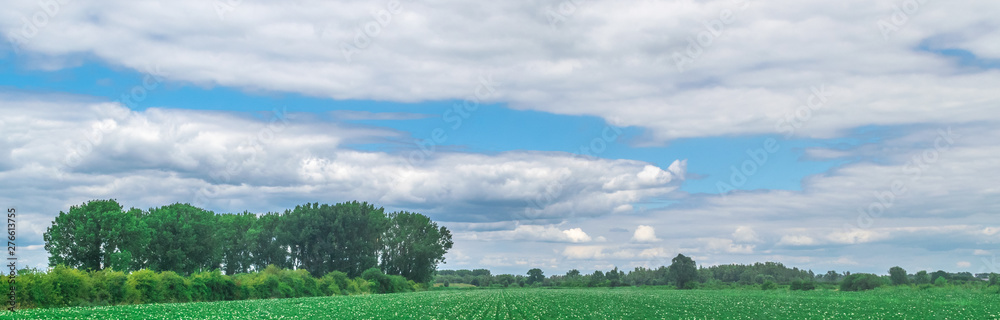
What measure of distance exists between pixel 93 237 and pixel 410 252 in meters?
82.7

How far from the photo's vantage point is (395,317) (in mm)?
45812

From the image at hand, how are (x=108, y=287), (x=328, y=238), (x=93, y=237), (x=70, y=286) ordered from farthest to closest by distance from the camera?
(x=328, y=238), (x=93, y=237), (x=108, y=287), (x=70, y=286)

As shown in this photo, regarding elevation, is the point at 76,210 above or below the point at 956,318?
above

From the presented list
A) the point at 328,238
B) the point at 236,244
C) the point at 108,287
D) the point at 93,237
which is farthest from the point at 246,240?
the point at 108,287

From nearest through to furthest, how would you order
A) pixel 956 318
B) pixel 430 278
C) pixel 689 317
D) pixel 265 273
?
pixel 956 318 → pixel 689 317 → pixel 265 273 → pixel 430 278

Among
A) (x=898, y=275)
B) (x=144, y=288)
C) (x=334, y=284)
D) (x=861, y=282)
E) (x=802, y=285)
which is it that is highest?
(x=898, y=275)

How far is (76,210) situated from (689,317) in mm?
83391

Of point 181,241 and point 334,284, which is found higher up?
point 181,241

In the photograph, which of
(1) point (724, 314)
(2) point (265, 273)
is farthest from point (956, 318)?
(2) point (265, 273)

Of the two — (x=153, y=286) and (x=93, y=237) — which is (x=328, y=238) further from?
(x=153, y=286)

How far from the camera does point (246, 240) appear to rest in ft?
477

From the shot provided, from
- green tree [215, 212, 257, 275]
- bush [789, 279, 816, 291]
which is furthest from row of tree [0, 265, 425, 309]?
bush [789, 279, 816, 291]

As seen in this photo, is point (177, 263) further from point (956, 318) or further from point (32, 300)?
point (956, 318)

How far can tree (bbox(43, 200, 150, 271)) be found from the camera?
85750mm
